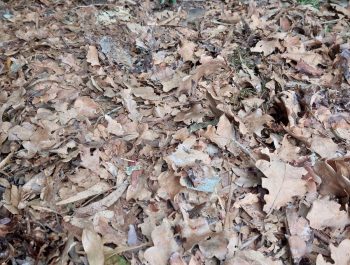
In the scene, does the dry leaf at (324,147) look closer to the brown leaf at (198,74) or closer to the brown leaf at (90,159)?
the brown leaf at (198,74)

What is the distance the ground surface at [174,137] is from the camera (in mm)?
1729

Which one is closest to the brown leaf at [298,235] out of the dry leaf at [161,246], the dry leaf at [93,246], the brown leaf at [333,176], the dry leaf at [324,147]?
the brown leaf at [333,176]

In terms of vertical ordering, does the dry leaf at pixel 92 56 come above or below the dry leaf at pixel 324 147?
below

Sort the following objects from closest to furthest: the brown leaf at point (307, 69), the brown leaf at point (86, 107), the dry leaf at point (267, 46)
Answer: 1. the brown leaf at point (86, 107)
2. the brown leaf at point (307, 69)
3. the dry leaf at point (267, 46)

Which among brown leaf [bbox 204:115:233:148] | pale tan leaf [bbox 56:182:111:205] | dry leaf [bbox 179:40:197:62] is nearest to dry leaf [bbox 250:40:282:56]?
dry leaf [bbox 179:40:197:62]

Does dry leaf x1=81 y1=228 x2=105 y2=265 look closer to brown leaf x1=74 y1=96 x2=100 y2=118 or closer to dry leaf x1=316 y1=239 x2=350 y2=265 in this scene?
brown leaf x1=74 y1=96 x2=100 y2=118

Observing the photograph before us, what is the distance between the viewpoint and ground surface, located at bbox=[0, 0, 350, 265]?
1.73 meters

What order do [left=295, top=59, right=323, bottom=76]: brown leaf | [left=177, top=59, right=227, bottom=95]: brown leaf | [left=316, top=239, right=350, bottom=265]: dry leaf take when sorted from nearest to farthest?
1. [left=316, top=239, right=350, bottom=265]: dry leaf
2. [left=177, top=59, right=227, bottom=95]: brown leaf
3. [left=295, top=59, right=323, bottom=76]: brown leaf

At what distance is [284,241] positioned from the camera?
1.74 metres

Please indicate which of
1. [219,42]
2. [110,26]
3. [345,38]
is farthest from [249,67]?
[110,26]

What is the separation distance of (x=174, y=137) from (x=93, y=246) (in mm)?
660

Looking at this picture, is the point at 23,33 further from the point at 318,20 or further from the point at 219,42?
the point at 318,20

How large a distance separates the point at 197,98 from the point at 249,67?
0.43m

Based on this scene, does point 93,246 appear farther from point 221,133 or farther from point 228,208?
point 221,133
